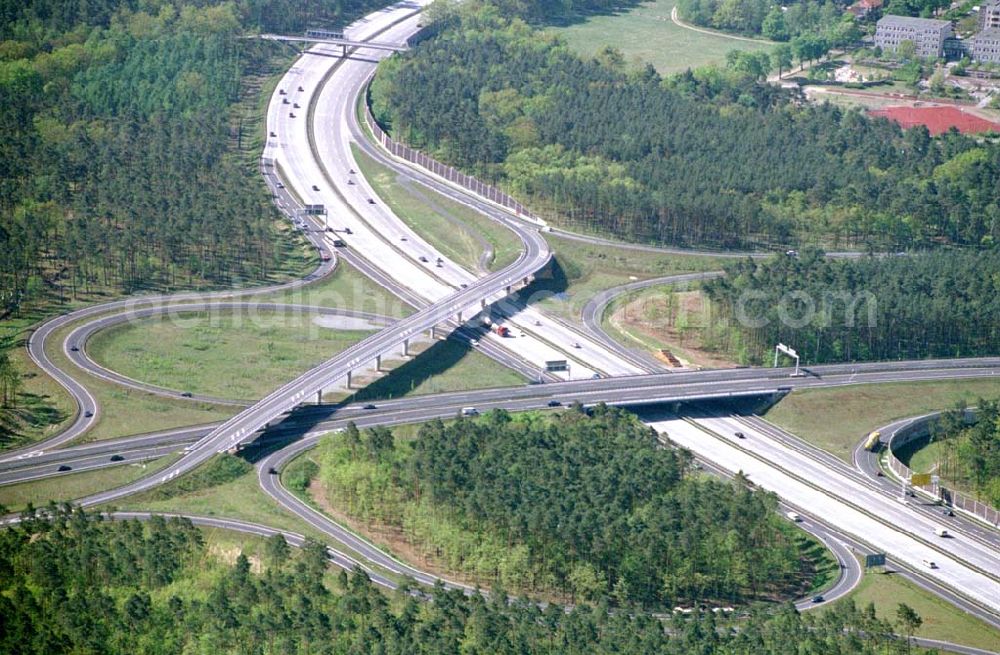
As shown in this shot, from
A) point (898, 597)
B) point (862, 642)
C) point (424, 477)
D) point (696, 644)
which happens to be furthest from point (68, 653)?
point (898, 597)

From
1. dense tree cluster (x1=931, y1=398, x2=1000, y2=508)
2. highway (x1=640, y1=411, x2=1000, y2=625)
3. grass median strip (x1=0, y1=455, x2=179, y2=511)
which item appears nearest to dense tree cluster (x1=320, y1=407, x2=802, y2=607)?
highway (x1=640, y1=411, x2=1000, y2=625)

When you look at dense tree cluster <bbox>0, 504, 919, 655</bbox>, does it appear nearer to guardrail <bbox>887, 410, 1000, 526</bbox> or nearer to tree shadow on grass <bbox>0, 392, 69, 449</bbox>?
tree shadow on grass <bbox>0, 392, 69, 449</bbox>

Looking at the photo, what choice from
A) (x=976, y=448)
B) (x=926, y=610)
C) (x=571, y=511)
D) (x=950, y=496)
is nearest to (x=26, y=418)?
(x=571, y=511)

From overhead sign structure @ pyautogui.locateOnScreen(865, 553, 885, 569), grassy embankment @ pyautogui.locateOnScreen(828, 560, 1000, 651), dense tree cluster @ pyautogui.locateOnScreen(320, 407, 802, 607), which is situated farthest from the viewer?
overhead sign structure @ pyautogui.locateOnScreen(865, 553, 885, 569)

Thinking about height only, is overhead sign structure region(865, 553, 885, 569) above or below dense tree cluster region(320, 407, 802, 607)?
below

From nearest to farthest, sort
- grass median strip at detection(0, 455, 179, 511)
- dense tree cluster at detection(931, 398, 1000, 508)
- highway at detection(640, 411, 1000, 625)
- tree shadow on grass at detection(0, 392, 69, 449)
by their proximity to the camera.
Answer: highway at detection(640, 411, 1000, 625), grass median strip at detection(0, 455, 179, 511), dense tree cluster at detection(931, 398, 1000, 508), tree shadow on grass at detection(0, 392, 69, 449)

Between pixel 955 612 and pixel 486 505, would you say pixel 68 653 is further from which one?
pixel 955 612
